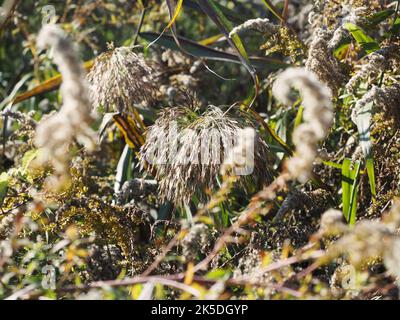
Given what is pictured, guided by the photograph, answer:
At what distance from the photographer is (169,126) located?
2492mm

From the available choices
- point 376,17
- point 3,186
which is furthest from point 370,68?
point 3,186

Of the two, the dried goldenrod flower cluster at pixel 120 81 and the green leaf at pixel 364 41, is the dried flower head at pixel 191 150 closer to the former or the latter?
the dried goldenrod flower cluster at pixel 120 81

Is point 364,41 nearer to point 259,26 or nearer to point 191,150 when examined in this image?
point 259,26

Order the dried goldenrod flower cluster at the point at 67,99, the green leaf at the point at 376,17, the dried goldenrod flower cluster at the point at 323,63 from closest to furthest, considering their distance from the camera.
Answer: the dried goldenrod flower cluster at the point at 67,99
the dried goldenrod flower cluster at the point at 323,63
the green leaf at the point at 376,17

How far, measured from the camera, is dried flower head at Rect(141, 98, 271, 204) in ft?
7.65

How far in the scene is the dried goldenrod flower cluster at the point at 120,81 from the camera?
101 inches

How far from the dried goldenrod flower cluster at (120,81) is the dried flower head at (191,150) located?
5.5 inches

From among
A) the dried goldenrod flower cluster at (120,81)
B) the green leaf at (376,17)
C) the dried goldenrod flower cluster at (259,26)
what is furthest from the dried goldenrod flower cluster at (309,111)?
the green leaf at (376,17)

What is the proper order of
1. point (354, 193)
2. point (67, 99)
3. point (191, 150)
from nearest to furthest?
point (67, 99)
point (191, 150)
point (354, 193)

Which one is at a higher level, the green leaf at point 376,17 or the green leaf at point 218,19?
the green leaf at point 218,19

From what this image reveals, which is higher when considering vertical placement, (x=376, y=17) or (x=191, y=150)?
(x=376, y=17)

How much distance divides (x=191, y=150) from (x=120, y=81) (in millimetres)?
443

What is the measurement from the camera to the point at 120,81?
101 inches

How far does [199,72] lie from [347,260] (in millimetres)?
1774
